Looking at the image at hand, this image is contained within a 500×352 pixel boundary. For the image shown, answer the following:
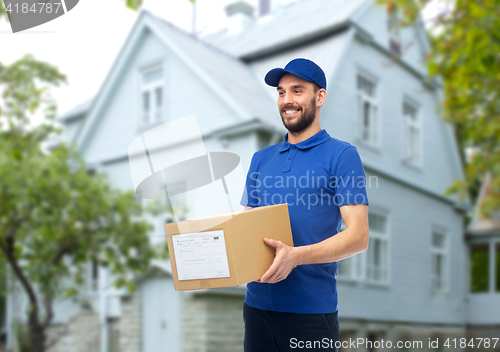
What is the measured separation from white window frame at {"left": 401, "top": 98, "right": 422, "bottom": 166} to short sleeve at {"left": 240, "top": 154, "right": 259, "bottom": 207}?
10.7 meters

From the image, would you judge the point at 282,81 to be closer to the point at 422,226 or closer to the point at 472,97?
the point at 472,97

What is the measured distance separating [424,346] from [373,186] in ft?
14.3

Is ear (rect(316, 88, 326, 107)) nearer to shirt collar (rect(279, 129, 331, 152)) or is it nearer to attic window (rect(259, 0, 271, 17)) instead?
shirt collar (rect(279, 129, 331, 152))

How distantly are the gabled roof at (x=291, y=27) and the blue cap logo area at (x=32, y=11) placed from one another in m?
6.95

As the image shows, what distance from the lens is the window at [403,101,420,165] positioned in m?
12.5

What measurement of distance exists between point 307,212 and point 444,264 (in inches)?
503

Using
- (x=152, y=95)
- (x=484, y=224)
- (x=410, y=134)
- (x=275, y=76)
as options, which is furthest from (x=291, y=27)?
(x=275, y=76)

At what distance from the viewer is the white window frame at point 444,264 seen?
1298 cm

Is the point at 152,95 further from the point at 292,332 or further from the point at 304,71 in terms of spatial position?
the point at 292,332

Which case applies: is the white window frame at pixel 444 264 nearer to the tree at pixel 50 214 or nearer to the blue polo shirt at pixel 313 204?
the tree at pixel 50 214

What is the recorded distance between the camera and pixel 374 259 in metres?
10.9

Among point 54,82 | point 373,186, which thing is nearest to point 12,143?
point 54,82

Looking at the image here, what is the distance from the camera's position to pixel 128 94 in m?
10.8

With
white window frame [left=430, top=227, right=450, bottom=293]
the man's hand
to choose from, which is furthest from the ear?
white window frame [left=430, top=227, right=450, bottom=293]
